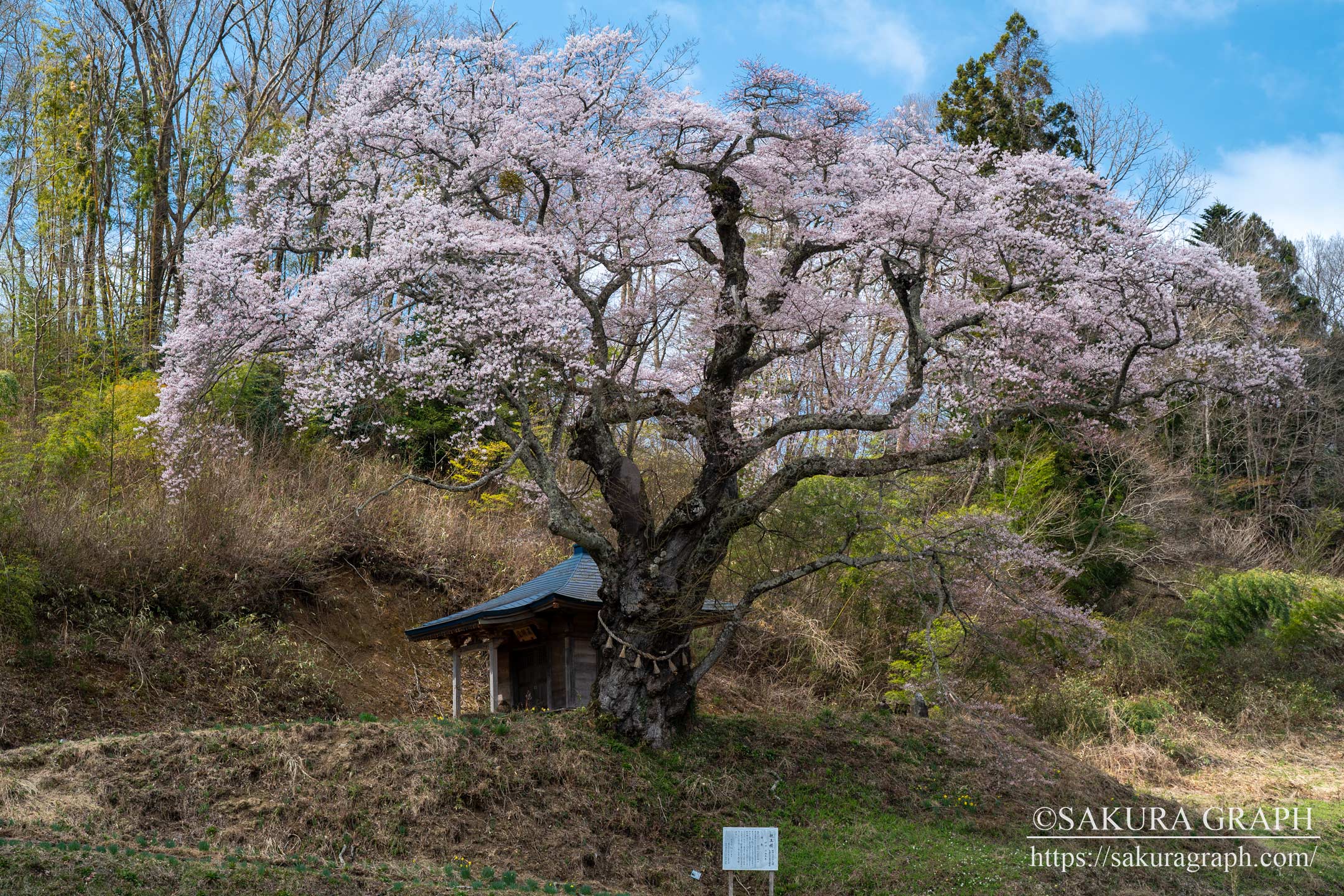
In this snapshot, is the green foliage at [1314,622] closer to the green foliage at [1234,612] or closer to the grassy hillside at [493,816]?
the green foliage at [1234,612]

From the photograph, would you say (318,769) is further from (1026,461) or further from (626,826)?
(1026,461)

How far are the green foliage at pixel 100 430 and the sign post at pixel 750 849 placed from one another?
35.0 ft

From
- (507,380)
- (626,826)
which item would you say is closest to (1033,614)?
(626,826)

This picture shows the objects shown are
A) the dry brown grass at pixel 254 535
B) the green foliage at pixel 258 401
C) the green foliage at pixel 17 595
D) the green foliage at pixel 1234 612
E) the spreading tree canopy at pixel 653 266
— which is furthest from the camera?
the green foliage at pixel 258 401

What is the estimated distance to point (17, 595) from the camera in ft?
36.1

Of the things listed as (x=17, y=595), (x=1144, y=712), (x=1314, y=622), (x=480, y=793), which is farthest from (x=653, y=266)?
(x=1314, y=622)

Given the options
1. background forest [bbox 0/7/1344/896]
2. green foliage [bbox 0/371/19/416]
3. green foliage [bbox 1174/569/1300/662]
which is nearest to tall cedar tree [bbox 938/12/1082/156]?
background forest [bbox 0/7/1344/896]

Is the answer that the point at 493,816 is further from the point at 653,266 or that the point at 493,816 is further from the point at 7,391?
the point at 7,391

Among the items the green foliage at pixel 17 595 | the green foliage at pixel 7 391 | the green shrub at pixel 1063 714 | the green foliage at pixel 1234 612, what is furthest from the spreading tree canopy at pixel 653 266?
the green foliage at pixel 1234 612

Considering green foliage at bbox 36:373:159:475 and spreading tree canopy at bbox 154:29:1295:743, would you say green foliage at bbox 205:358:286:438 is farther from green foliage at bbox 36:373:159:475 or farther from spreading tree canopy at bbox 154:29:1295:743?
spreading tree canopy at bbox 154:29:1295:743

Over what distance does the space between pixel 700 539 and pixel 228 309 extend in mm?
5770

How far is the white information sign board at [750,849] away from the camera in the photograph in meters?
7.10

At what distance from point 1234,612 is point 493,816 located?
44.0ft

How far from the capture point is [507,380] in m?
10.5
